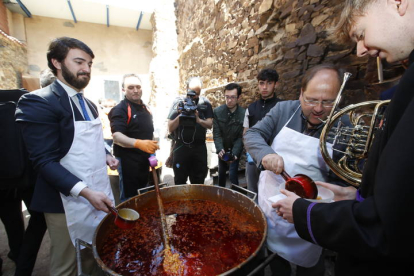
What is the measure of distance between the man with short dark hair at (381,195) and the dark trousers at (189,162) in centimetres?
223

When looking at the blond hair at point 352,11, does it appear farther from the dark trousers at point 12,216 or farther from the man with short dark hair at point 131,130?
the dark trousers at point 12,216

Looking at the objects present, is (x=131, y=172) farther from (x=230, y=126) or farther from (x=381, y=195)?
(x=381, y=195)

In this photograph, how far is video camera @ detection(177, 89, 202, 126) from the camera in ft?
8.59

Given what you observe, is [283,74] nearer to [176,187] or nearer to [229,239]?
[176,187]

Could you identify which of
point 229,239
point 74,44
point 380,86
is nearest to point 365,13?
point 229,239

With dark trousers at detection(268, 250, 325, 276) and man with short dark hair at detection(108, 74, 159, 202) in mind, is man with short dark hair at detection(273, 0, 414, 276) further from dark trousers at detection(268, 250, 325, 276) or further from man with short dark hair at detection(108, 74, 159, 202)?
man with short dark hair at detection(108, 74, 159, 202)

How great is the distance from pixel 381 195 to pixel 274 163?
0.79 m

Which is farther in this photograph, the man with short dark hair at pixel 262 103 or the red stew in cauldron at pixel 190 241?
the man with short dark hair at pixel 262 103

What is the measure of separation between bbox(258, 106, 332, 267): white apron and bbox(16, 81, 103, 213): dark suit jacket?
1.49 metres

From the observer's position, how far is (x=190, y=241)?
1284 millimetres

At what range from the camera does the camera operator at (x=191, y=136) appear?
285 centimetres

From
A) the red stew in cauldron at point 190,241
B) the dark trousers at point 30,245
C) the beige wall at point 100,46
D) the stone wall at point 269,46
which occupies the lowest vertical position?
the dark trousers at point 30,245

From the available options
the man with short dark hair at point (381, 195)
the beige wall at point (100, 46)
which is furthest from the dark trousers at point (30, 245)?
the beige wall at point (100, 46)

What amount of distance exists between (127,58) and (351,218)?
12.1m
